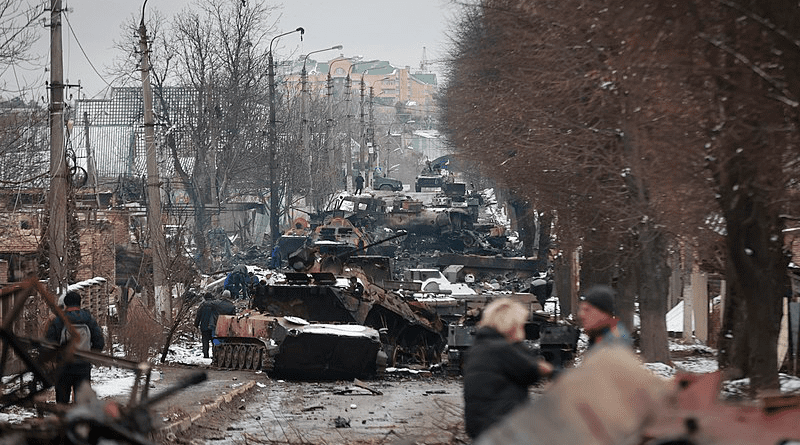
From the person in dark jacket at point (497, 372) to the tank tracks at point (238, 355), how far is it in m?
14.2

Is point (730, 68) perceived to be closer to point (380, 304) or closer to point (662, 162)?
point (662, 162)

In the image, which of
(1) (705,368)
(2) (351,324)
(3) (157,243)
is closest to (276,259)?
(3) (157,243)

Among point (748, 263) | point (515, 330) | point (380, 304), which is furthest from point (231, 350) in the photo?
point (515, 330)

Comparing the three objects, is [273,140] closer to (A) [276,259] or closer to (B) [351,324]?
(A) [276,259]

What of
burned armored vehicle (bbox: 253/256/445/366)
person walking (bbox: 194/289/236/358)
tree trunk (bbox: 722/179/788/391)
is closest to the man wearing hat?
tree trunk (bbox: 722/179/788/391)

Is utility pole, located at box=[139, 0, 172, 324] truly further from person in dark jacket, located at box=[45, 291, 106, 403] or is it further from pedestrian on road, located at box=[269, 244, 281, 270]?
pedestrian on road, located at box=[269, 244, 281, 270]

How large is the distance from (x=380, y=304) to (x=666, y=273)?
5.31 metres

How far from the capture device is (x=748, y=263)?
49.3 ft

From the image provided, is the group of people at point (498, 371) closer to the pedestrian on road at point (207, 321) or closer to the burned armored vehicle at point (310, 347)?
the burned armored vehicle at point (310, 347)

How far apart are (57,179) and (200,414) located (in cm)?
669

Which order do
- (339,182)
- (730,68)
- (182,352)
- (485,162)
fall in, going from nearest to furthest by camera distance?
(730,68)
(182,352)
(485,162)
(339,182)

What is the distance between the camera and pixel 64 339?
42.2 ft

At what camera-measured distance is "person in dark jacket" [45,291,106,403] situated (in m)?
12.5

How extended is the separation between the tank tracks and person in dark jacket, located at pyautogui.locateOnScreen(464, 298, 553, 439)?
46.7ft
